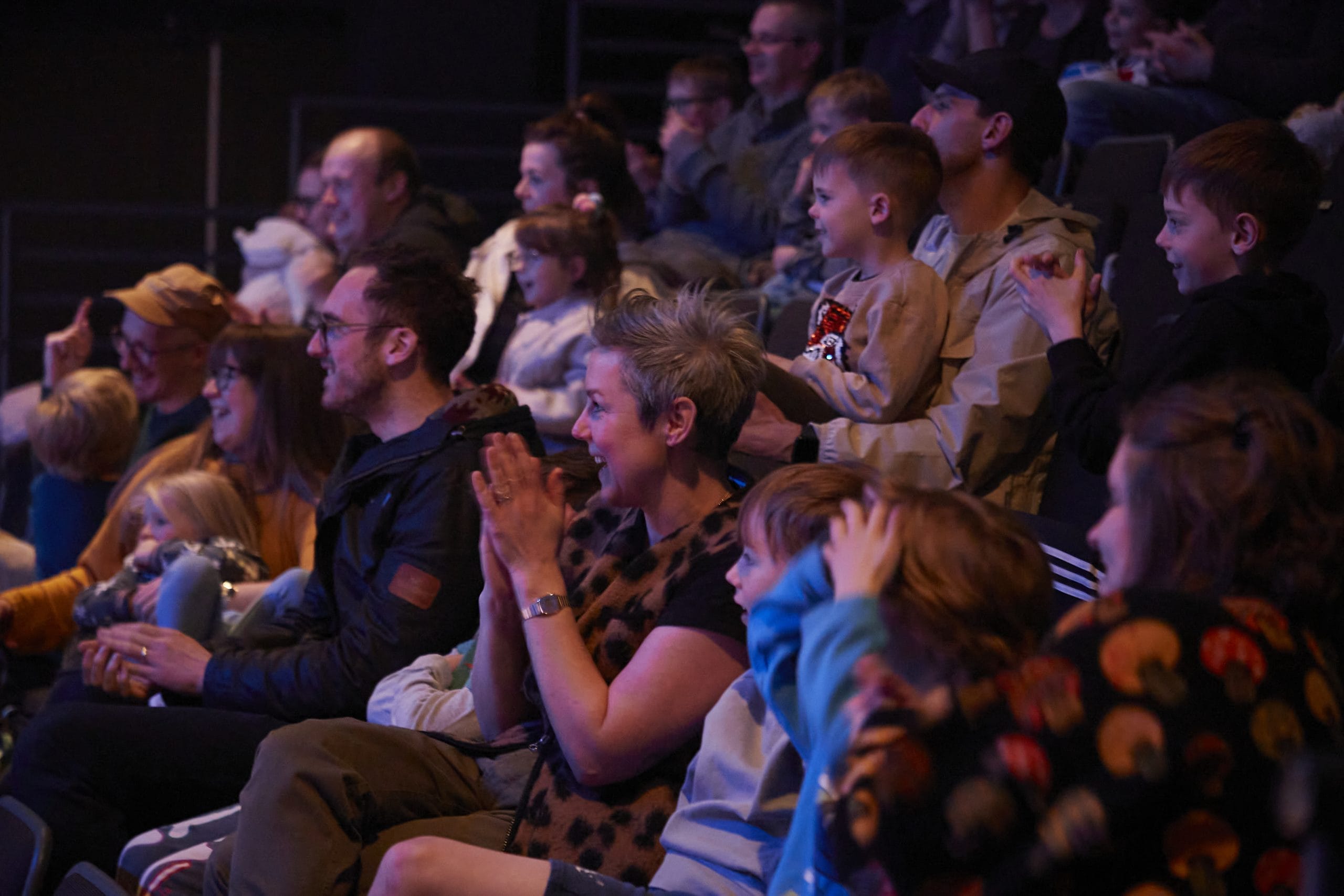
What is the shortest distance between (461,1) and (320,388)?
3595mm

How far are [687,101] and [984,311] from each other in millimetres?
2968

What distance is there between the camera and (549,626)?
194 cm

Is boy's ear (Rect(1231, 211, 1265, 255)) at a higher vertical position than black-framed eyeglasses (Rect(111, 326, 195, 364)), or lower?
higher

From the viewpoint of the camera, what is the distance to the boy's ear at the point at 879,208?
2559 mm

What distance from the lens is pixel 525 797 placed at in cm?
199

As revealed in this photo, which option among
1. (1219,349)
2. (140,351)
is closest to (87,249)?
(140,351)

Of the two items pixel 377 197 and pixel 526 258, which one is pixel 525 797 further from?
pixel 377 197

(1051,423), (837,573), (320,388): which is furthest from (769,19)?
(837,573)

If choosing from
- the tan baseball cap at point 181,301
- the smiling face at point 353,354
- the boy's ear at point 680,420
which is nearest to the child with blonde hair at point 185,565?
the smiling face at point 353,354

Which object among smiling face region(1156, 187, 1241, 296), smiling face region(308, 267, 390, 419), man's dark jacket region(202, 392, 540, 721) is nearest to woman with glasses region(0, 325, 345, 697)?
smiling face region(308, 267, 390, 419)

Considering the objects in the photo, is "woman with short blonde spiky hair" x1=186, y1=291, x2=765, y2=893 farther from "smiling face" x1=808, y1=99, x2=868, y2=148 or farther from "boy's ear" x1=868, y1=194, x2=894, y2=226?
"smiling face" x1=808, y1=99, x2=868, y2=148

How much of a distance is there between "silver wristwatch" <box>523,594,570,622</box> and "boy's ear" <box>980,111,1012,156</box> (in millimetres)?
1321

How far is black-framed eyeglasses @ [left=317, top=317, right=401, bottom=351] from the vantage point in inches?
110

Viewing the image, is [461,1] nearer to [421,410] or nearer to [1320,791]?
[421,410]
